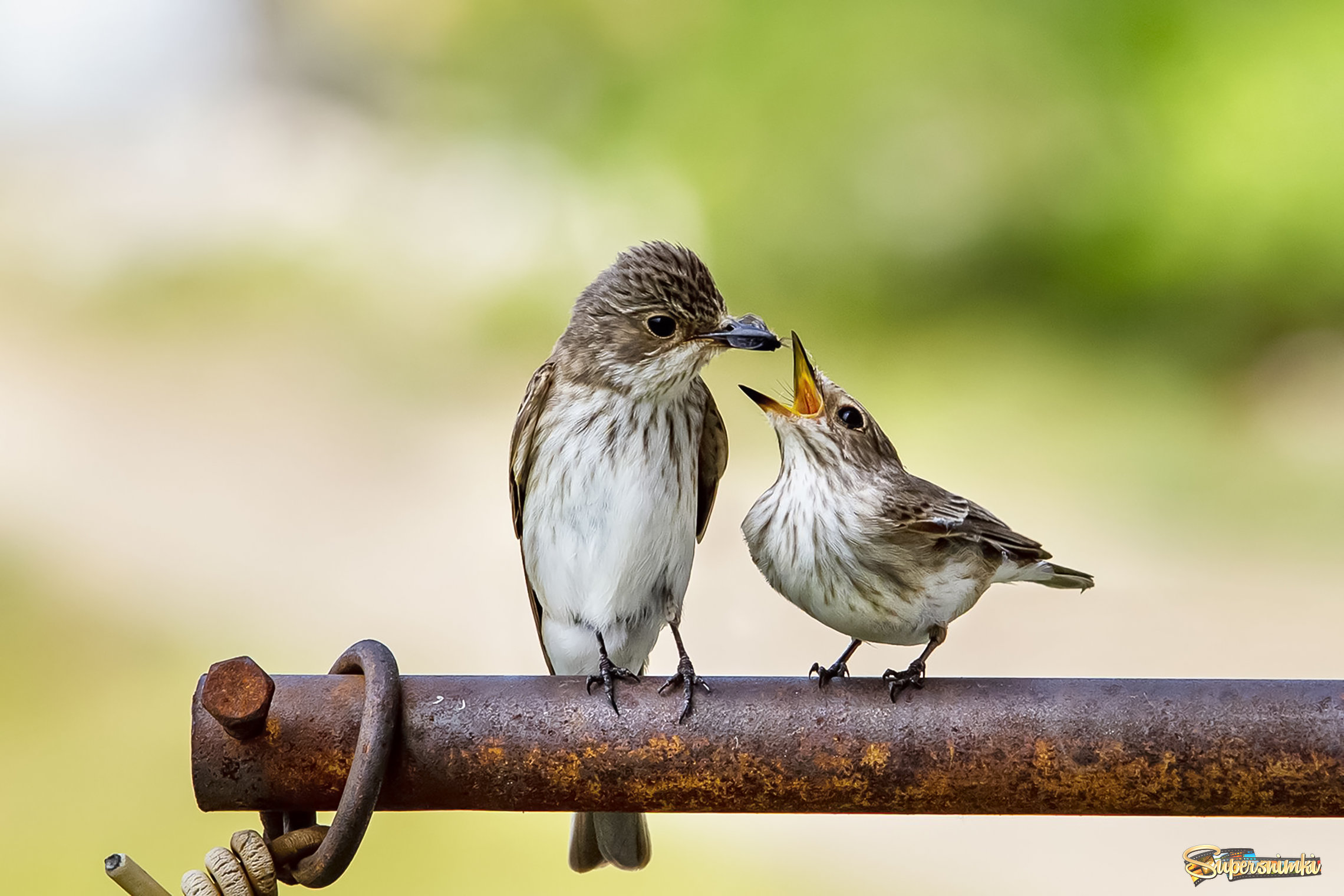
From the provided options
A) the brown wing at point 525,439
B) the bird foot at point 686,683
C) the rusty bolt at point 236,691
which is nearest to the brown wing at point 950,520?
the bird foot at point 686,683

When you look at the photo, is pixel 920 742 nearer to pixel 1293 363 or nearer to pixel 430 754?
pixel 430 754

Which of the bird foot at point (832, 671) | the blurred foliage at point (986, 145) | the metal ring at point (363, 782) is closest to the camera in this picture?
the metal ring at point (363, 782)

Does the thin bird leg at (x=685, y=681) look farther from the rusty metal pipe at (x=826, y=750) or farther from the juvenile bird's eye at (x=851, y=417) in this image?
the juvenile bird's eye at (x=851, y=417)

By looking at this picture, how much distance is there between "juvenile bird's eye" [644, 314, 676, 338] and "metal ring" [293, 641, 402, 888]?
1.01 metres

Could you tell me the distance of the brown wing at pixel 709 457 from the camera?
2705 mm

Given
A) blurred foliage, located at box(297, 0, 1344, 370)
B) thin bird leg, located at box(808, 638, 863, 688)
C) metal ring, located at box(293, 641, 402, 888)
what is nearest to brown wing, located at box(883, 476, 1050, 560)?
thin bird leg, located at box(808, 638, 863, 688)

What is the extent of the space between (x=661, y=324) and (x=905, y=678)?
866mm

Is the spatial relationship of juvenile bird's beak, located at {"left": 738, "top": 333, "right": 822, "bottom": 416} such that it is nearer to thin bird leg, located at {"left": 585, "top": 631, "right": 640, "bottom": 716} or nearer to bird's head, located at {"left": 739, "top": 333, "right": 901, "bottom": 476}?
bird's head, located at {"left": 739, "top": 333, "right": 901, "bottom": 476}

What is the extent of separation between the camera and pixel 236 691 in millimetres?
1591

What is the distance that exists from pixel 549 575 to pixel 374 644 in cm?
97

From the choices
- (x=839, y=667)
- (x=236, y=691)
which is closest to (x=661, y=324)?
(x=839, y=667)

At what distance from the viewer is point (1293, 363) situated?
5.07m

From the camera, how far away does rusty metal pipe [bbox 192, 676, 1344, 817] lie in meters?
1.66

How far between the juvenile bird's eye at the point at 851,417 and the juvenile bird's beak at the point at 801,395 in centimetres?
4
